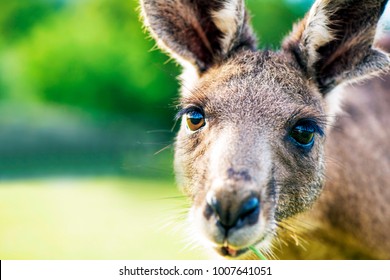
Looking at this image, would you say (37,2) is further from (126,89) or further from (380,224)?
(380,224)

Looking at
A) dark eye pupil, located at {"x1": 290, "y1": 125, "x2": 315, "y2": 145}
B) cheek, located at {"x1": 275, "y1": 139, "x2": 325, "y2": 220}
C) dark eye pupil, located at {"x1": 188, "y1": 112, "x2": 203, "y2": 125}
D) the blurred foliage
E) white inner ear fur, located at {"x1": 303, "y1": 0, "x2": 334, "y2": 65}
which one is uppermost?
white inner ear fur, located at {"x1": 303, "y1": 0, "x2": 334, "y2": 65}

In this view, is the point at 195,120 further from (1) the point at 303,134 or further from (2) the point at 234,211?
(2) the point at 234,211

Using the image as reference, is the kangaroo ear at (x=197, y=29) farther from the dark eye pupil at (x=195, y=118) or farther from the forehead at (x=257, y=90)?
the dark eye pupil at (x=195, y=118)

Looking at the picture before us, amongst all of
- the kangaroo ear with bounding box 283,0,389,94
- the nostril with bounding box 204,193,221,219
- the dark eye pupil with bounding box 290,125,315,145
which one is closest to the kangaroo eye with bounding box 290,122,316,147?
the dark eye pupil with bounding box 290,125,315,145

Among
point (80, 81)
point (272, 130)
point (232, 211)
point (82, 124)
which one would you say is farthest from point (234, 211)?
point (80, 81)

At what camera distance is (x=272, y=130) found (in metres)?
3.54

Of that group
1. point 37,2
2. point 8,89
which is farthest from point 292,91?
point 37,2

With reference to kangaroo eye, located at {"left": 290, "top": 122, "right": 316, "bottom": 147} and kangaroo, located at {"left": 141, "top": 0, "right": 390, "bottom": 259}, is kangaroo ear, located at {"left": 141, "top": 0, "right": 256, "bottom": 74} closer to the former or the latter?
kangaroo, located at {"left": 141, "top": 0, "right": 390, "bottom": 259}

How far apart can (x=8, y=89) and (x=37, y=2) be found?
2977mm

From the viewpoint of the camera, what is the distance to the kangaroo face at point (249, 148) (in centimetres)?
305

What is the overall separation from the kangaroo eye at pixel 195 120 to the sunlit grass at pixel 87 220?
620 millimetres

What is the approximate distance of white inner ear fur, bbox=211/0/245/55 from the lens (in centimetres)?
407

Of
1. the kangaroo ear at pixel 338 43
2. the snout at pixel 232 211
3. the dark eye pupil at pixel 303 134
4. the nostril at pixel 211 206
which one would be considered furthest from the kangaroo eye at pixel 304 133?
the nostril at pixel 211 206
